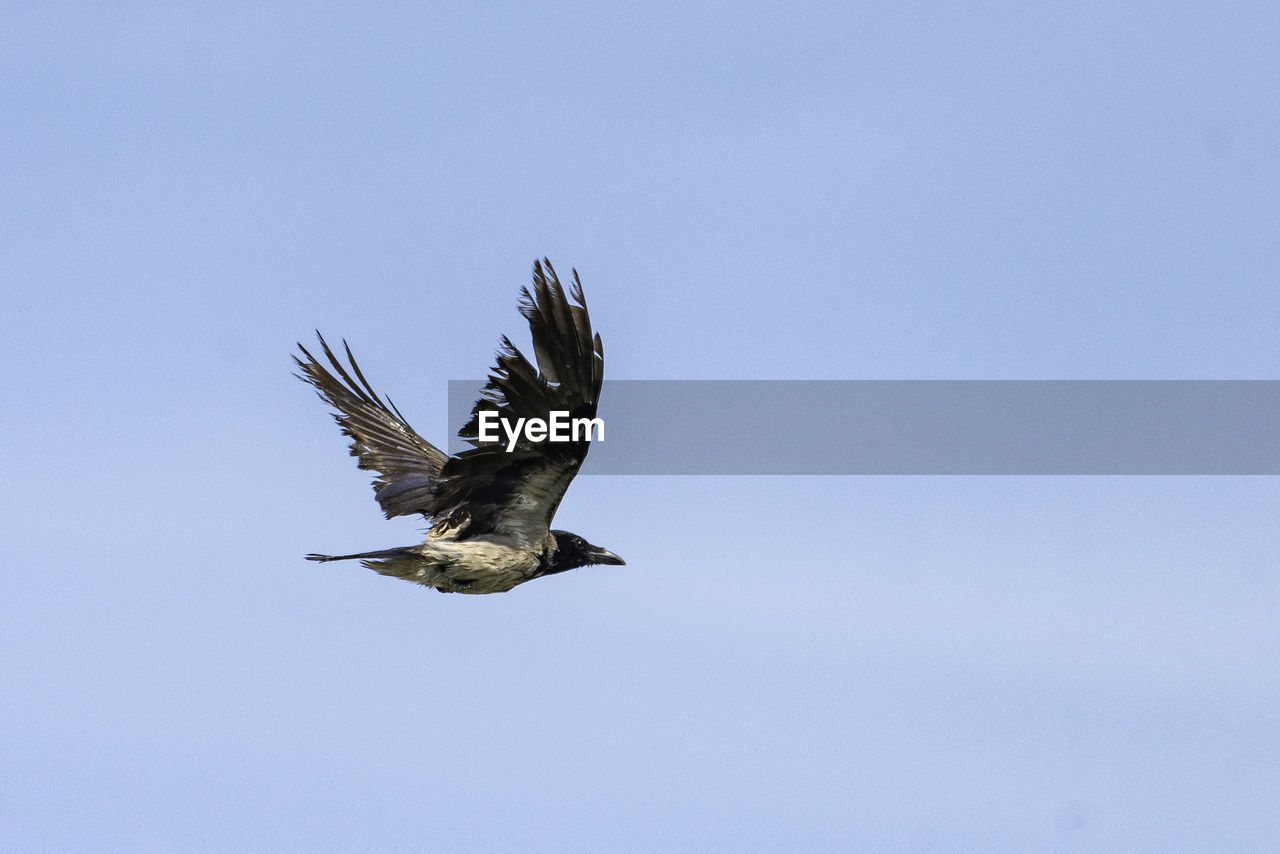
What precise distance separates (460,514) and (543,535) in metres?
0.84

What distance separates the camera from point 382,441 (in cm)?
1822

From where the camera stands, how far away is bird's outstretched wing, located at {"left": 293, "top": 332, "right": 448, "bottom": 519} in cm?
1728

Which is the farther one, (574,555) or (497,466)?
(574,555)

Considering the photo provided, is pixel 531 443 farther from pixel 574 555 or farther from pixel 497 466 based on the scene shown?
pixel 574 555

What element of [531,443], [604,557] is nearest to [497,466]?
[531,443]

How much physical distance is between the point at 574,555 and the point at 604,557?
537mm

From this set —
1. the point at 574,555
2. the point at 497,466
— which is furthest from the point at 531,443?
the point at 574,555

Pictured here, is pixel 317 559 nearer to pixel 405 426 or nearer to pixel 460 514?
pixel 460 514

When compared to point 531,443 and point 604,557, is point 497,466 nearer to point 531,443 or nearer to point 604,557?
point 531,443

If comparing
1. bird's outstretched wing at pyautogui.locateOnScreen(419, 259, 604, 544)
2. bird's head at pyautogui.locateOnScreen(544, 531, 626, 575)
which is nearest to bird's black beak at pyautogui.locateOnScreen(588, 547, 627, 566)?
bird's head at pyautogui.locateOnScreen(544, 531, 626, 575)

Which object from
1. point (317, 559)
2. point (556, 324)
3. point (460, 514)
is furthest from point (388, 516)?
point (556, 324)

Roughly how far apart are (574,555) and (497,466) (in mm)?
2357

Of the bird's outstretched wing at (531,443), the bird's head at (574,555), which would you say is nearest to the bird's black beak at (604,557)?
the bird's head at (574,555)

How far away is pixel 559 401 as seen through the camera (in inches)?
540
